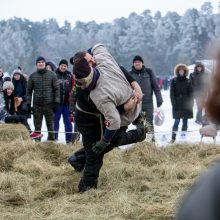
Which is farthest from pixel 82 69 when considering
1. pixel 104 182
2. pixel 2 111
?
pixel 2 111

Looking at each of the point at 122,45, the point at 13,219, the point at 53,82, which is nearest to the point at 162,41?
the point at 122,45

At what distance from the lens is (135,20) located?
84250 mm

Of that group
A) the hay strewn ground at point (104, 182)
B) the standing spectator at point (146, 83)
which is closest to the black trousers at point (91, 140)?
the hay strewn ground at point (104, 182)

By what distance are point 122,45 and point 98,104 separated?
74719mm

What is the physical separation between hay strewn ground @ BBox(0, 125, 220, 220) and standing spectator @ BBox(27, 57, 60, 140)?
5.72 ft

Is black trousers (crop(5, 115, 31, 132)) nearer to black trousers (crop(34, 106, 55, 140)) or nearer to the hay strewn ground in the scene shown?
black trousers (crop(34, 106, 55, 140))

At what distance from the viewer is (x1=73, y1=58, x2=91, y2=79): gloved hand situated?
15.5ft

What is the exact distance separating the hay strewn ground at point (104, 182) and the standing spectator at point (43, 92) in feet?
5.72

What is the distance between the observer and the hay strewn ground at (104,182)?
443 cm

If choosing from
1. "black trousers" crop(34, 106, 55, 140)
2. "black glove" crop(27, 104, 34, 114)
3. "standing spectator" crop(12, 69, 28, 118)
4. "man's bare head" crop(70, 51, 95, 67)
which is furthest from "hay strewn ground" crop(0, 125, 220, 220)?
"standing spectator" crop(12, 69, 28, 118)

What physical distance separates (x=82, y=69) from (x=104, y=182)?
4.53ft

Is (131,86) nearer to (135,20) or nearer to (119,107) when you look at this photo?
(119,107)

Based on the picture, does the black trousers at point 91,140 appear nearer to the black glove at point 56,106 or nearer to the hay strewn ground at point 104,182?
the hay strewn ground at point 104,182

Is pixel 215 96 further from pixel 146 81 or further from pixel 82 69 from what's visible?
pixel 146 81
